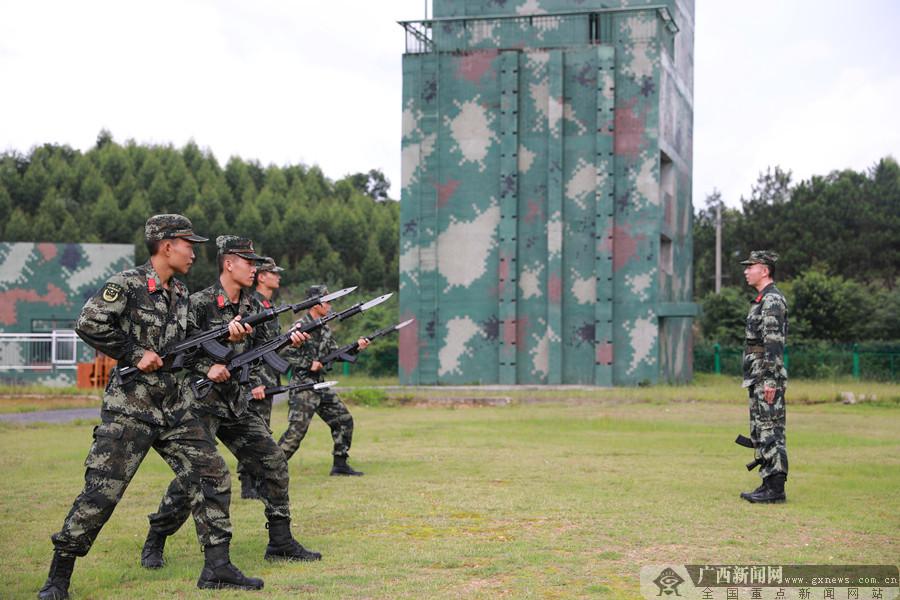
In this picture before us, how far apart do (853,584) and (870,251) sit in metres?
61.5

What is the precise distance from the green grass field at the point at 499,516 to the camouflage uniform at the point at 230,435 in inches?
16.0

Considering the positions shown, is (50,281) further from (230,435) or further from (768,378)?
(230,435)

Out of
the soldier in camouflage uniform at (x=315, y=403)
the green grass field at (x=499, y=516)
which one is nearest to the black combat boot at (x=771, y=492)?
the green grass field at (x=499, y=516)

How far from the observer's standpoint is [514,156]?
37.0m

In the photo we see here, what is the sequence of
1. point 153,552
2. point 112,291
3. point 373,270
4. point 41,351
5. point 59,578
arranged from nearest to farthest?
point 59,578, point 112,291, point 153,552, point 41,351, point 373,270

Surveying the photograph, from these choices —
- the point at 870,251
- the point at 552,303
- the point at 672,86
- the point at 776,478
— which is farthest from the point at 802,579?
the point at 870,251

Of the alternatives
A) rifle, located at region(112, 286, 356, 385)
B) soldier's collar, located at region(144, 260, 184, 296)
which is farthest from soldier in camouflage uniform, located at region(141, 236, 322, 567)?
soldier's collar, located at region(144, 260, 184, 296)

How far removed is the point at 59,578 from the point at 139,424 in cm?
107

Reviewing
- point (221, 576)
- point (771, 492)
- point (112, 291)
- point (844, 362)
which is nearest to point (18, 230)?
point (844, 362)

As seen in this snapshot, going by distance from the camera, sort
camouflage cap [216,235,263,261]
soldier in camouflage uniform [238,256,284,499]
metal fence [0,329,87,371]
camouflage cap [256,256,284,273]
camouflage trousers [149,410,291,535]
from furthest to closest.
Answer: metal fence [0,329,87,371], camouflage cap [256,256,284,273], soldier in camouflage uniform [238,256,284,499], camouflage cap [216,235,263,261], camouflage trousers [149,410,291,535]

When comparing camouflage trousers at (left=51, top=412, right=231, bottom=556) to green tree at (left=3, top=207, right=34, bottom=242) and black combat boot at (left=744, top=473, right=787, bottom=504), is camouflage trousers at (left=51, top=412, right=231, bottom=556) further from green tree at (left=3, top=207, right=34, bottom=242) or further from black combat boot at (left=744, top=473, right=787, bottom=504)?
green tree at (left=3, top=207, right=34, bottom=242)

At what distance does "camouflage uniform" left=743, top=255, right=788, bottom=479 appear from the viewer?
11.2m

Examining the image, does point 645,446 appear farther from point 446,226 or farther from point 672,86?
point 672,86

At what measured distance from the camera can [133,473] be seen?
7.32 m
